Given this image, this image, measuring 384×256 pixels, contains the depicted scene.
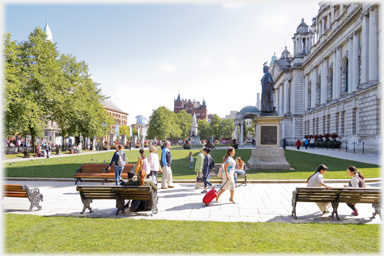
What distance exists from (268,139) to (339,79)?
2848cm

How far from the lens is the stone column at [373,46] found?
24.8 meters

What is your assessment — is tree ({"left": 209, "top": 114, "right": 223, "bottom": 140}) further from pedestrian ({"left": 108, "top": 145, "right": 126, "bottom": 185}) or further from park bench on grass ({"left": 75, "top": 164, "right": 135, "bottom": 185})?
pedestrian ({"left": 108, "top": 145, "right": 126, "bottom": 185})

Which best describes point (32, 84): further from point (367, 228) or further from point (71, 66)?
point (367, 228)

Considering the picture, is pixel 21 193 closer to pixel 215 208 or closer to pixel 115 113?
pixel 215 208

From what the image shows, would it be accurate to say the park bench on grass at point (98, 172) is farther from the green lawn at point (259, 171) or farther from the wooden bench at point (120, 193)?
the wooden bench at point (120, 193)

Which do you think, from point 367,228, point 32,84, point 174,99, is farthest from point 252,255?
point 174,99

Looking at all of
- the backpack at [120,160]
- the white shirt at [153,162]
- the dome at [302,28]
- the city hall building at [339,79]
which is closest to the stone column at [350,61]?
the city hall building at [339,79]

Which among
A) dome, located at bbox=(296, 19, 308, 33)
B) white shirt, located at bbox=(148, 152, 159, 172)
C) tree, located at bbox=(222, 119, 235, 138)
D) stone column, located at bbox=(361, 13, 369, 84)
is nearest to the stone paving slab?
white shirt, located at bbox=(148, 152, 159, 172)

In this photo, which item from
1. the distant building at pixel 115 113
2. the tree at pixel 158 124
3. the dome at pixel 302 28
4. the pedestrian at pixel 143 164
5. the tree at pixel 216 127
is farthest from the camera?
the tree at pixel 216 127

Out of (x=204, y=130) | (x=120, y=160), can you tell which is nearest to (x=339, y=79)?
(x=120, y=160)

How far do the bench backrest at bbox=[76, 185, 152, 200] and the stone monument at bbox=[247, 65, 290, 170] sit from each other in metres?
9.43

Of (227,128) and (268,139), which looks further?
(227,128)

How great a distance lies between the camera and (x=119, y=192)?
6.57 meters

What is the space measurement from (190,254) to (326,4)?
55.5 m
